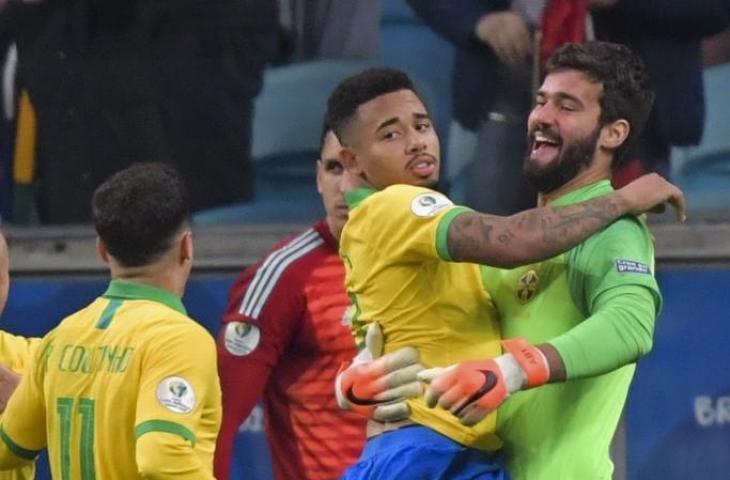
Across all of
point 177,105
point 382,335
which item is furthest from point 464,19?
point 382,335

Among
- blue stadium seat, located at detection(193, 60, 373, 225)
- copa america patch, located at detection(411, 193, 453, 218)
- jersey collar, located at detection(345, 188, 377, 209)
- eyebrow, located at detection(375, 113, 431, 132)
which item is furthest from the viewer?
blue stadium seat, located at detection(193, 60, 373, 225)

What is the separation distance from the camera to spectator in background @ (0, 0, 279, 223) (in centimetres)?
760

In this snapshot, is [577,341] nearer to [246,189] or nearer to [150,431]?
[150,431]

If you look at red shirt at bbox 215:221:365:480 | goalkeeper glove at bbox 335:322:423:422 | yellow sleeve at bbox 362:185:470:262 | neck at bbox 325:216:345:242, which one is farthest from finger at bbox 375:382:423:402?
neck at bbox 325:216:345:242

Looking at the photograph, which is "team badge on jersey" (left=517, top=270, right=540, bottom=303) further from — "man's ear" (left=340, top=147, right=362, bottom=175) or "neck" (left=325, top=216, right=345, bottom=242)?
"neck" (left=325, top=216, right=345, bottom=242)

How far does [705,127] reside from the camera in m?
7.27

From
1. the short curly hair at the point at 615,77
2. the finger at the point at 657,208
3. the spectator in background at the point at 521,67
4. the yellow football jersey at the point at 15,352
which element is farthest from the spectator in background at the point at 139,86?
the finger at the point at 657,208

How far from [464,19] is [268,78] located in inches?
27.3

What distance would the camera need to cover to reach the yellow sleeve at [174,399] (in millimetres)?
5074

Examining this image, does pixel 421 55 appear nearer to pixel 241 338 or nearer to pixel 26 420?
pixel 241 338

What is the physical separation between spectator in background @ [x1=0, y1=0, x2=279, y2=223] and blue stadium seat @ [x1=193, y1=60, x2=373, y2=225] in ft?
0.15

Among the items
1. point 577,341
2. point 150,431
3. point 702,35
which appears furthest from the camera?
point 702,35

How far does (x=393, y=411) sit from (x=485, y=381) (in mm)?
551

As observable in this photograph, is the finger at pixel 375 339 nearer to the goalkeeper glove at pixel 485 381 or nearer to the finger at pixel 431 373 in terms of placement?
the finger at pixel 431 373
